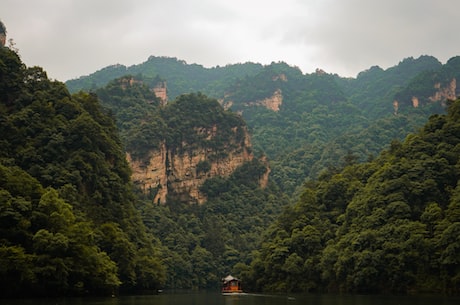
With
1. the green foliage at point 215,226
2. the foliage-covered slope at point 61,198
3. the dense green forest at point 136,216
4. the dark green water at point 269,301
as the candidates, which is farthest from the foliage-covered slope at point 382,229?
the green foliage at point 215,226

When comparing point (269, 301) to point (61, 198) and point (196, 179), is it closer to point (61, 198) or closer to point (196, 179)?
point (61, 198)

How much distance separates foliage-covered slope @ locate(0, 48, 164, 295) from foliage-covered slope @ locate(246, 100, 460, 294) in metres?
19.1

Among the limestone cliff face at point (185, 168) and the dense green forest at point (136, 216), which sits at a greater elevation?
the limestone cliff face at point (185, 168)

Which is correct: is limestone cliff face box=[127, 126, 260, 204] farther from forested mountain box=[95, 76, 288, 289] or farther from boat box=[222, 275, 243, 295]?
boat box=[222, 275, 243, 295]

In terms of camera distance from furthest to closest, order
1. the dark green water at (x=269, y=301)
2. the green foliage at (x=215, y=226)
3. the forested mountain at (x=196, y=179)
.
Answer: the forested mountain at (x=196, y=179)
the green foliage at (x=215, y=226)
the dark green water at (x=269, y=301)

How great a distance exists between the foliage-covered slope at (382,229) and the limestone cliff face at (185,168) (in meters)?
59.8

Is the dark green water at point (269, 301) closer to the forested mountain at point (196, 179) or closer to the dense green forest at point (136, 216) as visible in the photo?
the dense green forest at point (136, 216)

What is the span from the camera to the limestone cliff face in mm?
151375

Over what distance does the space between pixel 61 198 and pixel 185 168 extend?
97.5 m

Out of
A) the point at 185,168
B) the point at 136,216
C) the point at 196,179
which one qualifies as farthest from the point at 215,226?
the point at 136,216

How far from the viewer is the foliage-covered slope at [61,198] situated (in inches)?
1908

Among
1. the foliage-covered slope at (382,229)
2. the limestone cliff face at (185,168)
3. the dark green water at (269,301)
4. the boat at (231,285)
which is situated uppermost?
the limestone cliff face at (185,168)

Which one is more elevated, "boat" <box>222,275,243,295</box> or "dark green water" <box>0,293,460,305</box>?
"dark green water" <box>0,293,460,305</box>

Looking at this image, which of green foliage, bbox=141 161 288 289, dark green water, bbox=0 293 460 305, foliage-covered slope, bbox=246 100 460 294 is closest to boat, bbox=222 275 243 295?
foliage-covered slope, bbox=246 100 460 294
